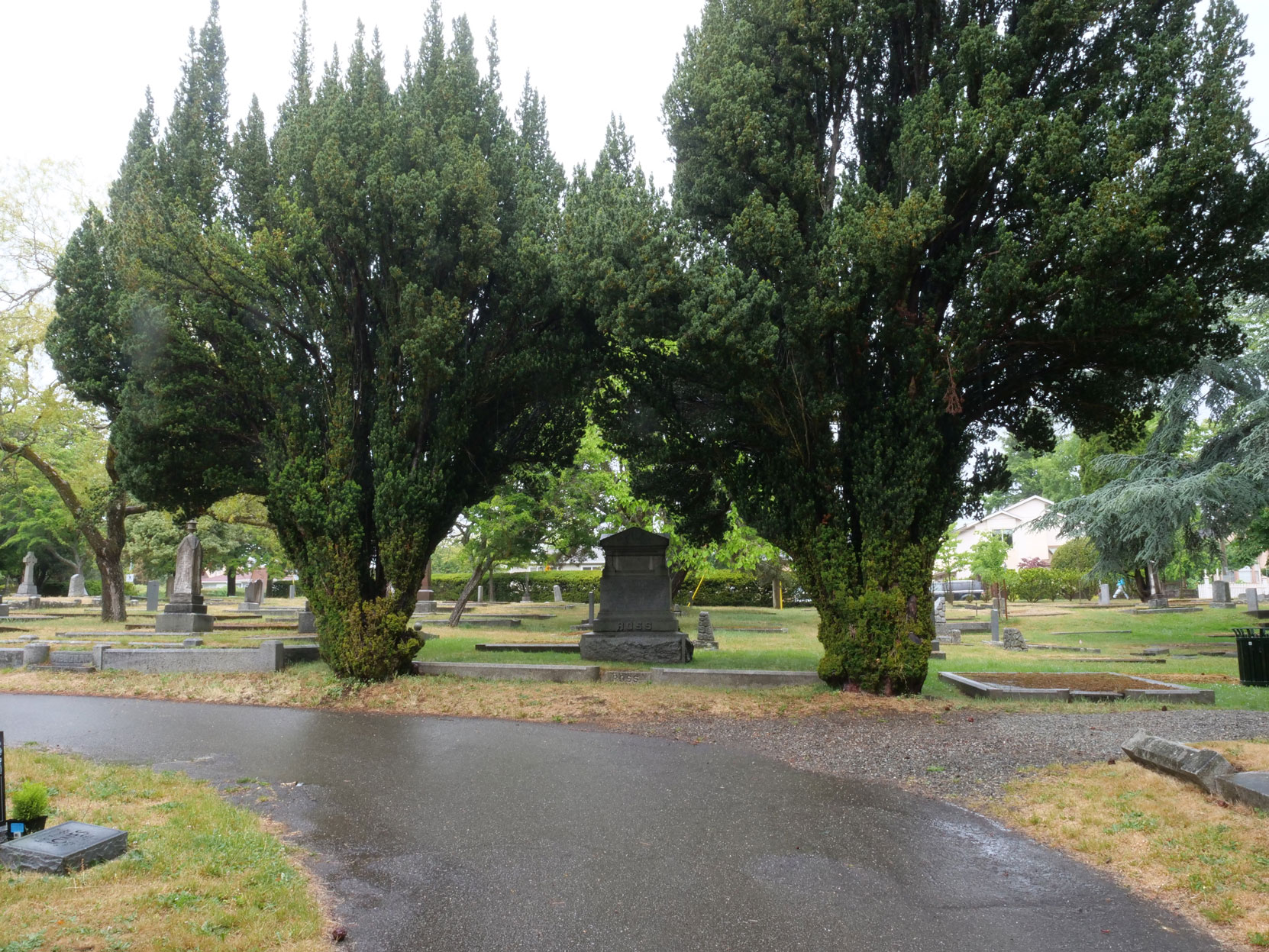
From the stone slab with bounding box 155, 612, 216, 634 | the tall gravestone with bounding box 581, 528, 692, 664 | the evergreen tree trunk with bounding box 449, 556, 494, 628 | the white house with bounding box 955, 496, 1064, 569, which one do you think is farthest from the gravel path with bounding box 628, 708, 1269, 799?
the white house with bounding box 955, 496, 1064, 569

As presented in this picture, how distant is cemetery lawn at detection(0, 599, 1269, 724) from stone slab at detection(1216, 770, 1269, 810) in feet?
13.4

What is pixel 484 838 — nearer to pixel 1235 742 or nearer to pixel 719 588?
pixel 1235 742

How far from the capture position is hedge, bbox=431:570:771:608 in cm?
3644

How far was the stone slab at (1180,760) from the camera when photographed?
5.91 meters

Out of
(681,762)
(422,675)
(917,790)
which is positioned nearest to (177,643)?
(422,675)

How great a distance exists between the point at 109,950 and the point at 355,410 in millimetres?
9982

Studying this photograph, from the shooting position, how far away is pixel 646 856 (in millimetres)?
5055

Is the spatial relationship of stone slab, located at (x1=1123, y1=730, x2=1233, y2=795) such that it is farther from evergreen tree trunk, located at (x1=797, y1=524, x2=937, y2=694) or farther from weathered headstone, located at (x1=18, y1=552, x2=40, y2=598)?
weathered headstone, located at (x1=18, y1=552, x2=40, y2=598)

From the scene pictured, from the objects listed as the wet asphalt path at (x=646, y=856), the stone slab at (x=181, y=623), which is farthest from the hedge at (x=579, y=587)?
the wet asphalt path at (x=646, y=856)

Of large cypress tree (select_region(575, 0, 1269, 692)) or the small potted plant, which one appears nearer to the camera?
the small potted plant

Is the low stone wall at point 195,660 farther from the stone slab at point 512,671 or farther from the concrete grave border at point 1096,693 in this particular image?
the concrete grave border at point 1096,693

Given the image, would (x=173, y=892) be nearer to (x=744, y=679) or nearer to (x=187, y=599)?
(x=744, y=679)

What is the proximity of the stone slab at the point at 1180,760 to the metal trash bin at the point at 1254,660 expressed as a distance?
693 cm

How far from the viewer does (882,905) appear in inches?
170
